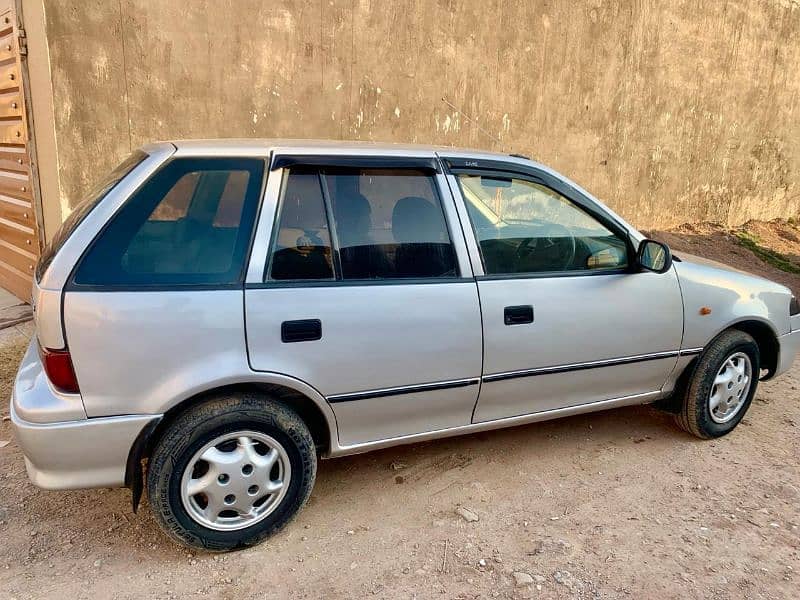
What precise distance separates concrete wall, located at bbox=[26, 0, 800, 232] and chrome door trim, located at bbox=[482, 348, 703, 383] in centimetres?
392

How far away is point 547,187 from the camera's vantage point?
3.35m

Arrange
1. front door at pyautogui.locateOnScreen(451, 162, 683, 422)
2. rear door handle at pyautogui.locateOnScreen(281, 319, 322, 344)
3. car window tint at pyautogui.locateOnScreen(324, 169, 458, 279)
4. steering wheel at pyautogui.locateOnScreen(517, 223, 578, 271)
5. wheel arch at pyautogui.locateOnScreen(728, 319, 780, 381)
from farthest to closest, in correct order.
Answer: wheel arch at pyautogui.locateOnScreen(728, 319, 780, 381) < steering wheel at pyautogui.locateOnScreen(517, 223, 578, 271) < front door at pyautogui.locateOnScreen(451, 162, 683, 422) < car window tint at pyautogui.locateOnScreen(324, 169, 458, 279) < rear door handle at pyautogui.locateOnScreen(281, 319, 322, 344)

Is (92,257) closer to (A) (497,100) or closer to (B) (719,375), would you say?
(B) (719,375)

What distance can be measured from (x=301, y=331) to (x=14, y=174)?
15.5 ft

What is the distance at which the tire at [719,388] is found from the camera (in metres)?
3.71

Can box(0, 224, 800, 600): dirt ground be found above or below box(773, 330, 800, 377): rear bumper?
below

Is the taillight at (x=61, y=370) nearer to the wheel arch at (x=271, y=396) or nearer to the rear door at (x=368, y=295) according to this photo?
the wheel arch at (x=271, y=396)

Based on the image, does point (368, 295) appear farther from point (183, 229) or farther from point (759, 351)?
point (759, 351)

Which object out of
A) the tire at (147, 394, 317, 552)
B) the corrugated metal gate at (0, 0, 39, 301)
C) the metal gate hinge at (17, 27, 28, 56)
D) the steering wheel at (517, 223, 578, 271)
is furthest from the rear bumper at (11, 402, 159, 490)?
the metal gate hinge at (17, 27, 28, 56)

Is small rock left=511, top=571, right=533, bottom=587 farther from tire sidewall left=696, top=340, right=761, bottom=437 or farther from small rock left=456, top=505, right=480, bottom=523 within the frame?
tire sidewall left=696, top=340, right=761, bottom=437

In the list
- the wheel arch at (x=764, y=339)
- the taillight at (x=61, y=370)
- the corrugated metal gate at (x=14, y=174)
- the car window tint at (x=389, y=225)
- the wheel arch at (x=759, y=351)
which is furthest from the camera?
the corrugated metal gate at (x=14, y=174)

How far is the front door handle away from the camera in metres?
3.08

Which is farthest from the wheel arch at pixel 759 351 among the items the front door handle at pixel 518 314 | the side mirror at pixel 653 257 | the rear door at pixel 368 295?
the rear door at pixel 368 295

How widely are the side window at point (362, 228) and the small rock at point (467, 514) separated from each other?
1161 mm
